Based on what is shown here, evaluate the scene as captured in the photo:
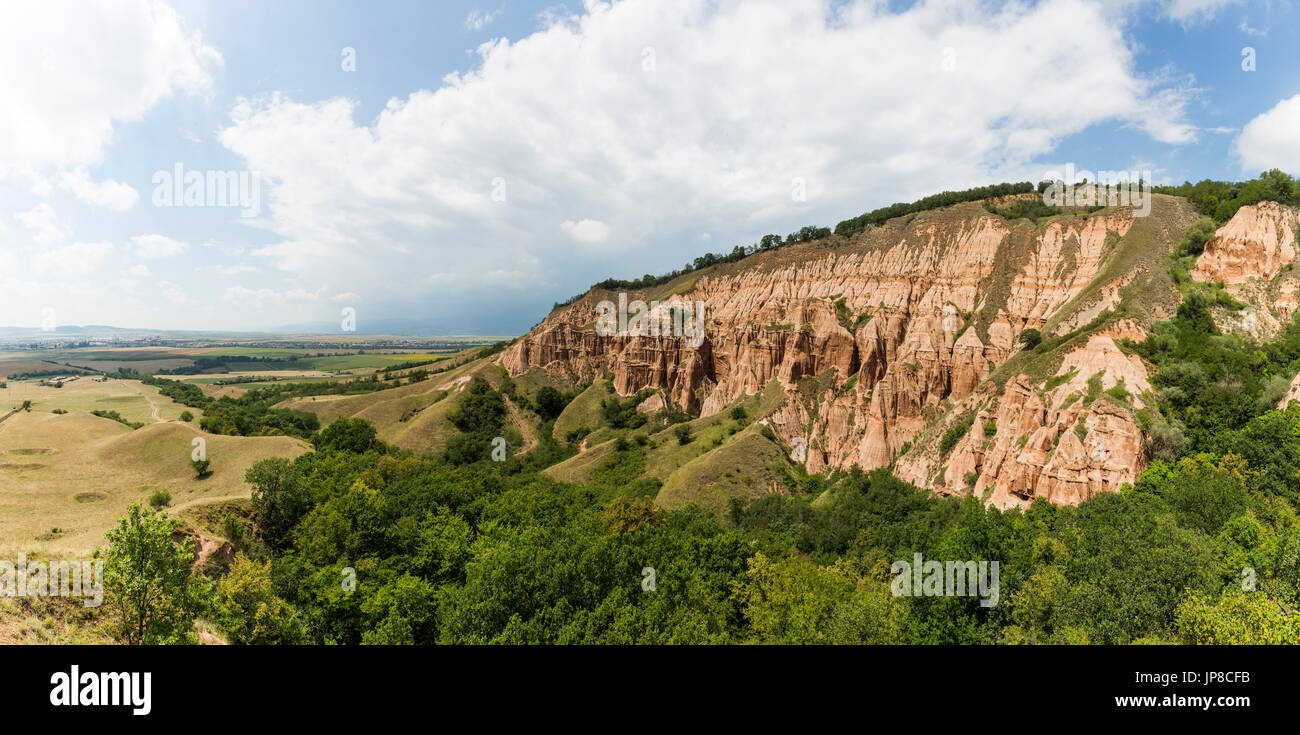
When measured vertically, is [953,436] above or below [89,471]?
above

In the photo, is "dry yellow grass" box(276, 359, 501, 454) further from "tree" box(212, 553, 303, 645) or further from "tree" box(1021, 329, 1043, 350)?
"tree" box(1021, 329, 1043, 350)

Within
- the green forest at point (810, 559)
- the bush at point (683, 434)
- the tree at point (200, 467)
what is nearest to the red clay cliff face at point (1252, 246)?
the green forest at point (810, 559)

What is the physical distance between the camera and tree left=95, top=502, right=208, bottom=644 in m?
12.7

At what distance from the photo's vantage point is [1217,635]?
1332 cm

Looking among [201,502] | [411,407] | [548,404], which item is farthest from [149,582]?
[411,407]

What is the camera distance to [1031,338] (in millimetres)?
45531

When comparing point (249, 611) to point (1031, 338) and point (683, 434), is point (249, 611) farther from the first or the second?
point (1031, 338)

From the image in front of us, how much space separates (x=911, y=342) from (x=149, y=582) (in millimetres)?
62932

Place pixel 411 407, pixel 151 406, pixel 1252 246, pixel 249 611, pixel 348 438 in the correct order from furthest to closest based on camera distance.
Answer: pixel 411 407 < pixel 151 406 < pixel 348 438 < pixel 1252 246 < pixel 249 611

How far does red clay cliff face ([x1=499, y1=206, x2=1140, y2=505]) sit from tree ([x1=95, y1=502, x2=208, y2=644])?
46.5 meters

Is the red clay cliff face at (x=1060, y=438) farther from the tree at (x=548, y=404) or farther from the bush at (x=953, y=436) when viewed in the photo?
the tree at (x=548, y=404)

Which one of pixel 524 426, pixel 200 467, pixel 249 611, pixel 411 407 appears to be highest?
pixel 411 407

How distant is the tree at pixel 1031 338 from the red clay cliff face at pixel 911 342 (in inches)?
109
